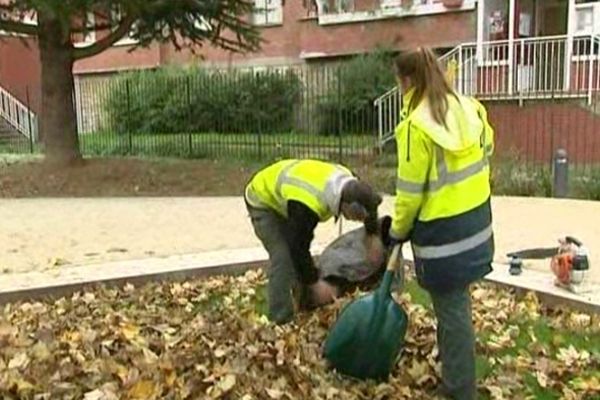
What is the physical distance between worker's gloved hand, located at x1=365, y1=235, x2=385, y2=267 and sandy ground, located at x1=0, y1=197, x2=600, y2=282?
2164 millimetres

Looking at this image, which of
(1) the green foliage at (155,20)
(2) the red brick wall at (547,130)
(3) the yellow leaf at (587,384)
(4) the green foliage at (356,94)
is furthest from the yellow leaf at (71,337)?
(4) the green foliage at (356,94)

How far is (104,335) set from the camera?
14.2 ft

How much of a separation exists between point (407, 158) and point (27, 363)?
6.34 ft

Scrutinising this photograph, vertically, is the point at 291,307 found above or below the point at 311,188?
below

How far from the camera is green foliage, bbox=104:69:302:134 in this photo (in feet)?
60.9

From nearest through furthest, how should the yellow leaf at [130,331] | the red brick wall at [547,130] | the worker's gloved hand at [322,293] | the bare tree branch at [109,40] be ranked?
the yellow leaf at [130,331]
the worker's gloved hand at [322,293]
the bare tree branch at [109,40]
the red brick wall at [547,130]

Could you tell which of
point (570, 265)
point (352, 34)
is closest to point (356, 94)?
point (352, 34)

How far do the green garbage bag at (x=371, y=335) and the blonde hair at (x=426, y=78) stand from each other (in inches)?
26.4

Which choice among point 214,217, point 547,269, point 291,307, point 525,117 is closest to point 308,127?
point 525,117

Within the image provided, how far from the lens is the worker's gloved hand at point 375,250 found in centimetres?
421

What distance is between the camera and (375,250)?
439 centimetres

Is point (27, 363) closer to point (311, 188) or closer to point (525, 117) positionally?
point (311, 188)

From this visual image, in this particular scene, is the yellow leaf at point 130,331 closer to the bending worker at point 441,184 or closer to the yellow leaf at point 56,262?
the bending worker at point 441,184

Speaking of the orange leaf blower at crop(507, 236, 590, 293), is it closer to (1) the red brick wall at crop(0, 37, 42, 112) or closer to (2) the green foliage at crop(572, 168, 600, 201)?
(2) the green foliage at crop(572, 168, 600, 201)
